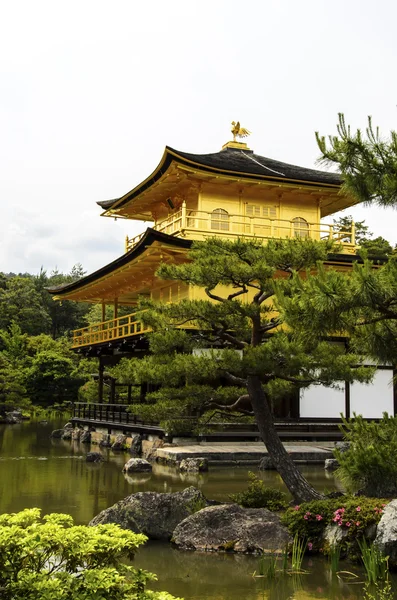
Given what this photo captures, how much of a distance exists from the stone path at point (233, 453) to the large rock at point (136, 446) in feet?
6.66

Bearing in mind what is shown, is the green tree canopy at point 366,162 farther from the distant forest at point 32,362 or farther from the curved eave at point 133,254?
the distant forest at point 32,362

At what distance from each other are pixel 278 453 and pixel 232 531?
61.6 inches

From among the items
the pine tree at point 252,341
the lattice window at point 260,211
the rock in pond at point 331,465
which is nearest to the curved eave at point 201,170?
the lattice window at point 260,211

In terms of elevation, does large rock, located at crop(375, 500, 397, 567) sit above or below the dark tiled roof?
below

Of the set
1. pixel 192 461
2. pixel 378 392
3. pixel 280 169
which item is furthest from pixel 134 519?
pixel 280 169

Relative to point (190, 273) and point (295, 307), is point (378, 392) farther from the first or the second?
point (295, 307)

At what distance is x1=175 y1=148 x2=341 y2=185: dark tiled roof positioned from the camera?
21.7 metres

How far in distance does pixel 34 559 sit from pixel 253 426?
51.5 ft

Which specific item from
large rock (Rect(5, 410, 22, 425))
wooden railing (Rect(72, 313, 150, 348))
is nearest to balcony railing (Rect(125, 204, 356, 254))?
wooden railing (Rect(72, 313, 150, 348))

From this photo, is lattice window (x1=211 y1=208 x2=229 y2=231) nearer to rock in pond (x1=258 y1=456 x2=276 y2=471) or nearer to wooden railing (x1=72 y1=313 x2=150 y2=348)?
wooden railing (x1=72 y1=313 x2=150 y2=348)

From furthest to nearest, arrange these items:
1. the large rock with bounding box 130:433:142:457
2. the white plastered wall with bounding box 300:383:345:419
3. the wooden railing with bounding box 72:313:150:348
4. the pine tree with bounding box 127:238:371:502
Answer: the wooden railing with bounding box 72:313:150:348
the white plastered wall with bounding box 300:383:345:419
the large rock with bounding box 130:433:142:457
the pine tree with bounding box 127:238:371:502

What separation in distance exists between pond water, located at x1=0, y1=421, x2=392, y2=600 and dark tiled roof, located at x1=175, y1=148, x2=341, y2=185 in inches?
377

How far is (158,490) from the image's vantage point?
12.7m

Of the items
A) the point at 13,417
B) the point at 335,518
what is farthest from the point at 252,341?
the point at 13,417
